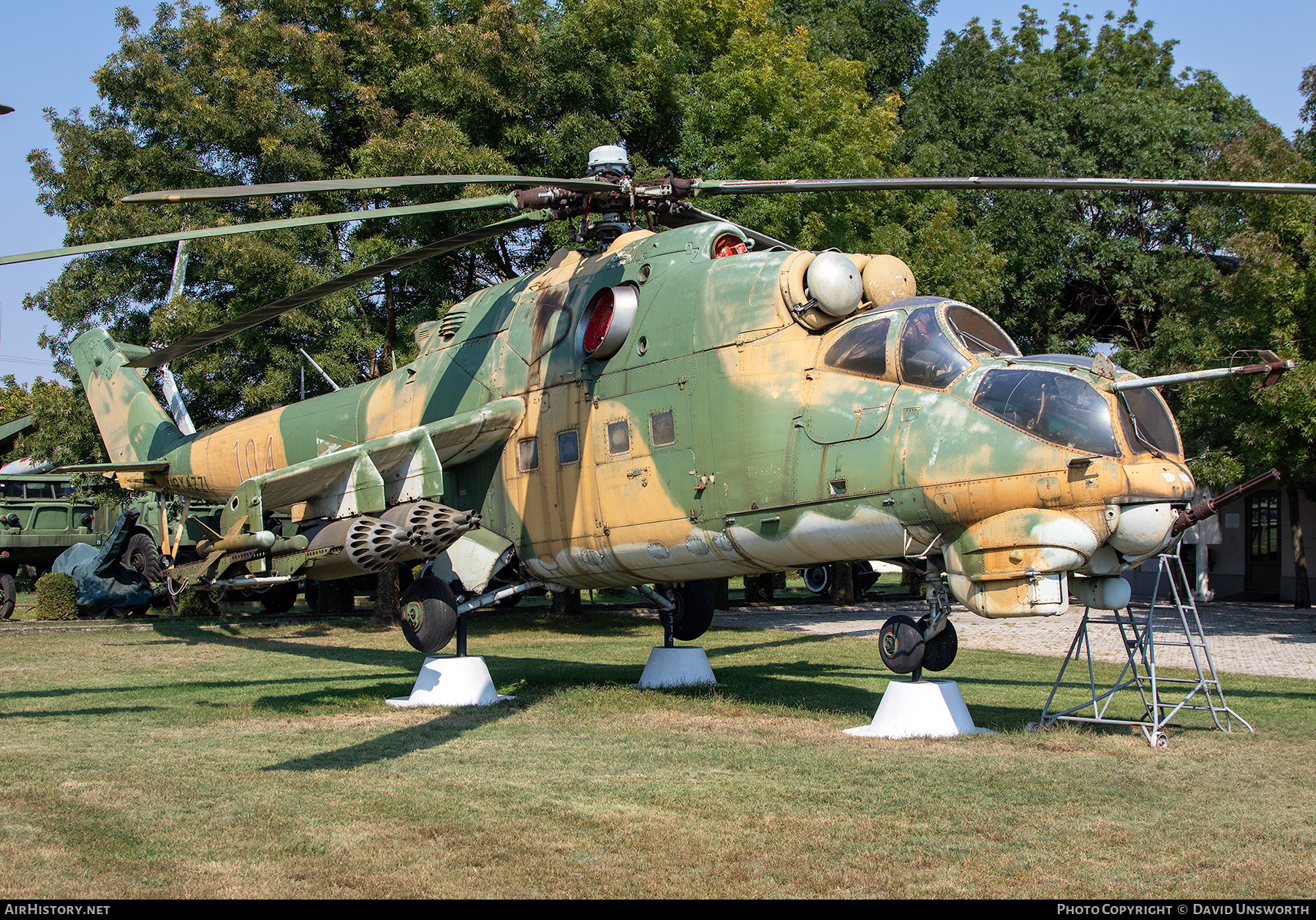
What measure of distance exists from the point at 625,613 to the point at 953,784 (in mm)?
18091

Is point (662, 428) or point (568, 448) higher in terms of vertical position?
point (662, 428)

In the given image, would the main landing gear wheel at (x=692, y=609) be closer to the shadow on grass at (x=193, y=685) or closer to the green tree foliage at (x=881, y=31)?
the shadow on grass at (x=193, y=685)

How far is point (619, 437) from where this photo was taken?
10.6 metres

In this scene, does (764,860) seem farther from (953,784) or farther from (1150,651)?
(1150,651)

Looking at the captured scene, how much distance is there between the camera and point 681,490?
33.1ft

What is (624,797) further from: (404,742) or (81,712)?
(81,712)

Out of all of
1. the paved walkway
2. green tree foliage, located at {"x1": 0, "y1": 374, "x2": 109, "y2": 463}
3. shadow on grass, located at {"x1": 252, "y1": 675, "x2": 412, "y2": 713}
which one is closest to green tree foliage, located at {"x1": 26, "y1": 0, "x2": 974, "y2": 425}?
green tree foliage, located at {"x1": 0, "y1": 374, "x2": 109, "y2": 463}

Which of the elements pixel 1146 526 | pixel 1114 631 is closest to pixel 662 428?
pixel 1146 526

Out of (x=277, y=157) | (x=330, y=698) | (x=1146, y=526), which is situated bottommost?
(x=330, y=698)

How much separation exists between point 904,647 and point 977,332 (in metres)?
2.87

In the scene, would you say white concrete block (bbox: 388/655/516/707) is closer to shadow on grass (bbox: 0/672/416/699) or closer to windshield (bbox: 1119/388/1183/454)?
shadow on grass (bbox: 0/672/416/699)

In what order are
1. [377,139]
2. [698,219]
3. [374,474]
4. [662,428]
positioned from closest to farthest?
[662,428] < [374,474] < [698,219] < [377,139]

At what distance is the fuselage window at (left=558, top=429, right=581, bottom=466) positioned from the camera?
1106cm

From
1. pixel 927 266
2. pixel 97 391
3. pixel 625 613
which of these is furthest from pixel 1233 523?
pixel 97 391
